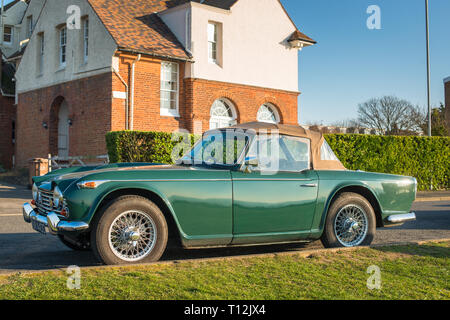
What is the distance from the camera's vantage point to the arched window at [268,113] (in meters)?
25.6

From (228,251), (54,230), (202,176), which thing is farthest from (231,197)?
(54,230)

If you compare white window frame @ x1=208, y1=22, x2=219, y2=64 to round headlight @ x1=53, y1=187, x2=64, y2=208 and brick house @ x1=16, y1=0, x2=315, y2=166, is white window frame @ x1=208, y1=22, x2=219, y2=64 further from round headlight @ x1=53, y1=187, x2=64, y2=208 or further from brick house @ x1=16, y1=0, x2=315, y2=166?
round headlight @ x1=53, y1=187, x2=64, y2=208

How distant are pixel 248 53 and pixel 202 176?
64.0 ft

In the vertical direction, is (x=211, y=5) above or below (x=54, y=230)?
above

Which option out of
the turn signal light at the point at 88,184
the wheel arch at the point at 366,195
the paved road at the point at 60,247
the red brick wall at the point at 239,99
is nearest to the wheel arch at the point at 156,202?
the turn signal light at the point at 88,184

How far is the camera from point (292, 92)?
2627 centimetres

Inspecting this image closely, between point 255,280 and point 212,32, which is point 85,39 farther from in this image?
point 255,280

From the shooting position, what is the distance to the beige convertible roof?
255 inches

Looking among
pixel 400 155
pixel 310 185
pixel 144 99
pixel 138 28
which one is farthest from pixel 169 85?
pixel 310 185

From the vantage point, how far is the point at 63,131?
2548cm

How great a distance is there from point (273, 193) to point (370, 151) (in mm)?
14828

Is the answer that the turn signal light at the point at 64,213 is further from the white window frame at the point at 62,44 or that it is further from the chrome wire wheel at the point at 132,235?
the white window frame at the point at 62,44

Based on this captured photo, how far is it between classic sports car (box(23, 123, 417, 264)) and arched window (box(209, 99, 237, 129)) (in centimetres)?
1695
